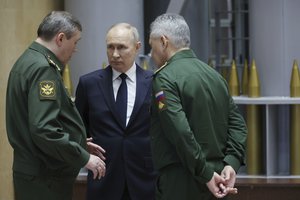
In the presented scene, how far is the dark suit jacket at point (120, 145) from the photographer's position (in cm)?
491

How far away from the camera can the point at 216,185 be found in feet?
13.6

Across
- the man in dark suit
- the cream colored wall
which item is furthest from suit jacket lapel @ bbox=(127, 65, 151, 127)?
the cream colored wall

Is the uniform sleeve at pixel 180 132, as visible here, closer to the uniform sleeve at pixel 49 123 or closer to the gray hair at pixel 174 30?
the gray hair at pixel 174 30

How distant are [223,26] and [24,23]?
6.86 meters

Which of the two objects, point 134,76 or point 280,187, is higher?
point 134,76

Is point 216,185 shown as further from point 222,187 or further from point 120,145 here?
point 120,145

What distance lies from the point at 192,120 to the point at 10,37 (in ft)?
11.1

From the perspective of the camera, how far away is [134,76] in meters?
5.11

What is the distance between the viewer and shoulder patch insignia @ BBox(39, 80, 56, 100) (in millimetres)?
4105

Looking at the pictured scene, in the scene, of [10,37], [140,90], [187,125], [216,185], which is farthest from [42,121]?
[10,37]

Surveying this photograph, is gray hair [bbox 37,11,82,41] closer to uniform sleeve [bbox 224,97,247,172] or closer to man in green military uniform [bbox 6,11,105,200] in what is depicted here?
man in green military uniform [bbox 6,11,105,200]

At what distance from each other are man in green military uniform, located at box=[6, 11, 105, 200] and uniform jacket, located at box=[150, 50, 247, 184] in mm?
457

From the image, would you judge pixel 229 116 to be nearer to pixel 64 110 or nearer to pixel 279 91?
pixel 64 110

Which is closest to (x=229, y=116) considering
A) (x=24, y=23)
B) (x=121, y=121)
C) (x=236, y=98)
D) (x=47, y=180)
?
(x=121, y=121)
